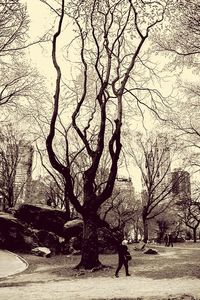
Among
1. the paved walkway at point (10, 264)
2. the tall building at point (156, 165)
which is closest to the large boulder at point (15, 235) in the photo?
A: the paved walkway at point (10, 264)

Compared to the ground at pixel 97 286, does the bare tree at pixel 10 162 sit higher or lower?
higher

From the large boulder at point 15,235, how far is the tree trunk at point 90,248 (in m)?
7.57

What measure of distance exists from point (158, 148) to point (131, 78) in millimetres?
15144

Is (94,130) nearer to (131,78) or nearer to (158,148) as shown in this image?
(131,78)

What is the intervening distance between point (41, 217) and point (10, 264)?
8.17m

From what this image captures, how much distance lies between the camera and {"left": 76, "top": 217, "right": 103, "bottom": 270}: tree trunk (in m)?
13.5

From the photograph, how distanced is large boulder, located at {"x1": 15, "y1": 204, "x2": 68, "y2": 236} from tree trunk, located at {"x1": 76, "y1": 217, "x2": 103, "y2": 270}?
9824 mm

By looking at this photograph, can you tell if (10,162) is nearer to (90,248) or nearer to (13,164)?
(13,164)

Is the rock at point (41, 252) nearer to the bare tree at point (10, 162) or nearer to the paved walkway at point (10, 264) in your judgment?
the paved walkway at point (10, 264)

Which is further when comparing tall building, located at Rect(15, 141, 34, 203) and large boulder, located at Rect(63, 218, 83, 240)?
tall building, located at Rect(15, 141, 34, 203)

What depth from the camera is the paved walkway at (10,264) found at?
43.2 feet

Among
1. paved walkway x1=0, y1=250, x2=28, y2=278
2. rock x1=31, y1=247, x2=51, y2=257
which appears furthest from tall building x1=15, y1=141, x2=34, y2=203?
paved walkway x1=0, y1=250, x2=28, y2=278

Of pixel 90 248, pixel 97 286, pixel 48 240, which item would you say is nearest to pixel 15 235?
pixel 48 240

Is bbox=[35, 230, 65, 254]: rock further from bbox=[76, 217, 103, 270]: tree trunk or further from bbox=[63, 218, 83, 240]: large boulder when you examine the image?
bbox=[76, 217, 103, 270]: tree trunk
